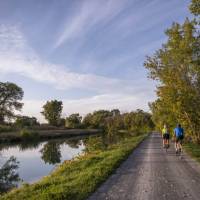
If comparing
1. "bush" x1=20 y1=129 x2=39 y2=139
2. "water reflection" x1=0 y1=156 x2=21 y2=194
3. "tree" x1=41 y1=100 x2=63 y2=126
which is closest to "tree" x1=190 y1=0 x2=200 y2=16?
"water reflection" x1=0 y1=156 x2=21 y2=194

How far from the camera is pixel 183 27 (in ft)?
85.8

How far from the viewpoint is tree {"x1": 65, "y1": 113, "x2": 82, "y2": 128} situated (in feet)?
367

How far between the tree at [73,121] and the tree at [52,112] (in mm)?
4605

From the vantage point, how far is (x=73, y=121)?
11525cm

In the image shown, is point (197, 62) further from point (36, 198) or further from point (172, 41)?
point (36, 198)

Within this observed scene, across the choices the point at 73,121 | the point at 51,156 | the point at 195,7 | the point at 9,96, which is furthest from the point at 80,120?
the point at 195,7

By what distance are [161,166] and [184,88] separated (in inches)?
496

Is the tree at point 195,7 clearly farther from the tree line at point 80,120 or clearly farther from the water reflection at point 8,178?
the tree line at point 80,120

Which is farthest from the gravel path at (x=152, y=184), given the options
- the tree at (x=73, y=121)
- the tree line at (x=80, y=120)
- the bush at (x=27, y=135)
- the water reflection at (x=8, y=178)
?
the tree at (x=73, y=121)

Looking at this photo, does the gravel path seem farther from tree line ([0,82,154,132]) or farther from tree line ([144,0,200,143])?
tree line ([0,82,154,132])

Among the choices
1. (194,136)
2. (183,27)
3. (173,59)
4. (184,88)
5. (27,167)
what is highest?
(183,27)

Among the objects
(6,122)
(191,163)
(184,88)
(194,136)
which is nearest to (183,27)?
(184,88)

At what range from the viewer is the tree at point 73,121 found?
112 metres

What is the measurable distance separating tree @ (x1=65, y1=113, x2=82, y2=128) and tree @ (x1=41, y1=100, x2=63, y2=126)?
4.60 m
